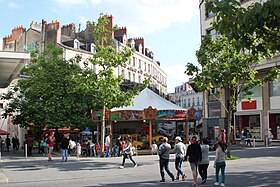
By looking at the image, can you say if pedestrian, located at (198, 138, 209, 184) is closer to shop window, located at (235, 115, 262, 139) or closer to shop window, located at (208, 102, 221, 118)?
shop window, located at (235, 115, 262, 139)

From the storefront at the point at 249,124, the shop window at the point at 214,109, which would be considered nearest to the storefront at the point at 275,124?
the storefront at the point at 249,124

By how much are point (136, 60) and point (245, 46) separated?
1965 inches

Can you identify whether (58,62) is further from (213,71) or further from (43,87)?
(213,71)

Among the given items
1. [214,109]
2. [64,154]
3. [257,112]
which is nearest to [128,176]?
[64,154]

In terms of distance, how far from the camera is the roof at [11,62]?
12854 millimetres

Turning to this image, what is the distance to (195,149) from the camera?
36.5ft

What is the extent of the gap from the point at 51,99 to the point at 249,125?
17.5 metres

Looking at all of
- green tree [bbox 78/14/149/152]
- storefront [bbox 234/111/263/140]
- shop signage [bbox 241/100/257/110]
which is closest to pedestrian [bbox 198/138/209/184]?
green tree [bbox 78/14/149/152]

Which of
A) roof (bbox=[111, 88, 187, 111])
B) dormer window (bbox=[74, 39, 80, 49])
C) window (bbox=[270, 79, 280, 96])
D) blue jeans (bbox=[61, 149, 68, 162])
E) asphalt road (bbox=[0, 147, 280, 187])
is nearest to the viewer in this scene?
asphalt road (bbox=[0, 147, 280, 187])

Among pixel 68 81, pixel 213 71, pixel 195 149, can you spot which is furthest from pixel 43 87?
pixel 195 149

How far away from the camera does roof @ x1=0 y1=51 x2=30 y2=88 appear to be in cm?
1285

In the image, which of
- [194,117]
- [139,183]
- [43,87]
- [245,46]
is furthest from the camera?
[43,87]

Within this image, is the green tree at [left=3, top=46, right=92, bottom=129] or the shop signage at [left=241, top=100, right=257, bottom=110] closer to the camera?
the green tree at [left=3, top=46, right=92, bottom=129]

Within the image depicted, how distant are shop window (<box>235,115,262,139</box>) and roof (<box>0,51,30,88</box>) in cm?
2140
